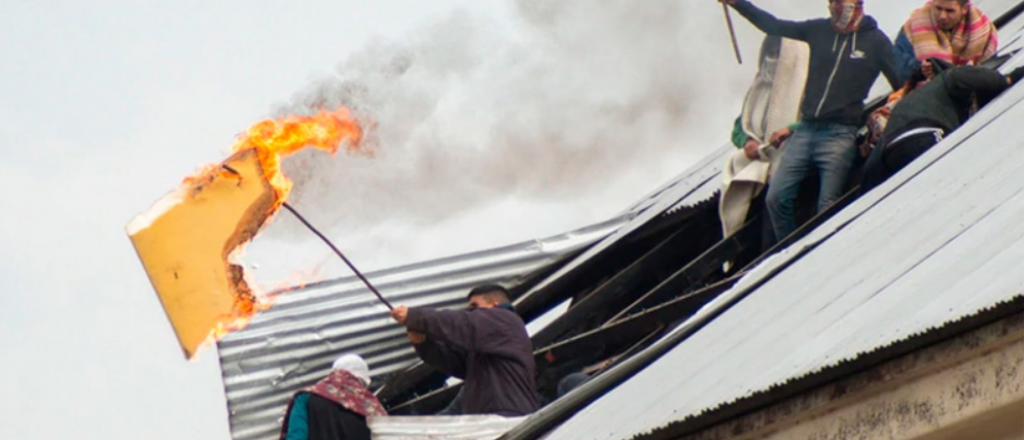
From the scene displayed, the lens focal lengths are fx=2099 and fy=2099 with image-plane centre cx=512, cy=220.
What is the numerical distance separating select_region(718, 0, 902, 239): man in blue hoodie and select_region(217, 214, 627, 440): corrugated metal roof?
7.01 ft

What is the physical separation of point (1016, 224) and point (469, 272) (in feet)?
19.7

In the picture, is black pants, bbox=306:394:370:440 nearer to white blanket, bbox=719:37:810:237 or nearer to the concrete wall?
white blanket, bbox=719:37:810:237

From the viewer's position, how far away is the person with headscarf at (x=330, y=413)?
928cm

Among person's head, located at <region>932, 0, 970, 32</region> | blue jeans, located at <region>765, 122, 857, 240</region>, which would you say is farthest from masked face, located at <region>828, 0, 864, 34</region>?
blue jeans, located at <region>765, 122, 857, 240</region>

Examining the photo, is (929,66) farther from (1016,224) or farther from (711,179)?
(1016,224)

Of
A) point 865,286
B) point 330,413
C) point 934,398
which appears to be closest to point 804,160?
point 330,413

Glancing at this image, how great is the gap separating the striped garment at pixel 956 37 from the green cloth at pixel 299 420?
10.7ft

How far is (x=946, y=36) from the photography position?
32.3 feet

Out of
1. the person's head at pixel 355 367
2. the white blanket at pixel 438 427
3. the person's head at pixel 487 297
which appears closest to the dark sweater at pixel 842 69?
the person's head at pixel 487 297

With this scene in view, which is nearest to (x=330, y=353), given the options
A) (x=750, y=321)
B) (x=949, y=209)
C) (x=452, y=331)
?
(x=452, y=331)

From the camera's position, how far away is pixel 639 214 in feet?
38.8

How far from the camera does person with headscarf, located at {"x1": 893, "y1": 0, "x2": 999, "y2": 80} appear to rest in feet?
32.0

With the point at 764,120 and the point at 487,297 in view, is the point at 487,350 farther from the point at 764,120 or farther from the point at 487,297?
the point at 764,120

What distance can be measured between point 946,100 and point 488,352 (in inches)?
88.2
